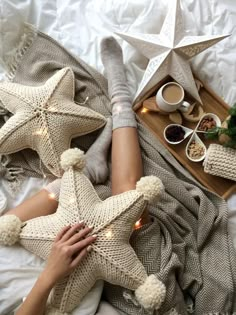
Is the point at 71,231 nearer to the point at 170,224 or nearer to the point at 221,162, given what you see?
the point at 170,224

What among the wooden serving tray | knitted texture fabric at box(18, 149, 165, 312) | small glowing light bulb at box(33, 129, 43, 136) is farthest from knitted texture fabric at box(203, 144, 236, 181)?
small glowing light bulb at box(33, 129, 43, 136)

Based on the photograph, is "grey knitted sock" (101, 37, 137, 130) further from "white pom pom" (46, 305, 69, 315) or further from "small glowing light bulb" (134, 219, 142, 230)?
"white pom pom" (46, 305, 69, 315)

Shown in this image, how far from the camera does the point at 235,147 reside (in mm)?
1194

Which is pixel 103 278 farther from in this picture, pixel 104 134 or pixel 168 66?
pixel 168 66

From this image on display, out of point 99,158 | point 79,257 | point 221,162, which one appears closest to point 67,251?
point 79,257

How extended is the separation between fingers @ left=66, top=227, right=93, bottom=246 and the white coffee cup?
1.49 ft

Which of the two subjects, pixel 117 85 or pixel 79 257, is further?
pixel 117 85

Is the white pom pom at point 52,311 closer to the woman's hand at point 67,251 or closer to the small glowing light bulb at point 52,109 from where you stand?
the woman's hand at point 67,251

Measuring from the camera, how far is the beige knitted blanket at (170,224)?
3.59ft

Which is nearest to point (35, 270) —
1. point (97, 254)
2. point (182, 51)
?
A: point (97, 254)

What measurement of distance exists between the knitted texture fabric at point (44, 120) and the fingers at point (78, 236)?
23 cm

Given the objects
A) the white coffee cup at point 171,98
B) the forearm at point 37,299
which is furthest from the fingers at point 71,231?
the white coffee cup at point 171,98

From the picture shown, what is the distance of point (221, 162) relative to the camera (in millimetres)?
1186

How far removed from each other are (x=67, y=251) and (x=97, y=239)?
79 millimetres
